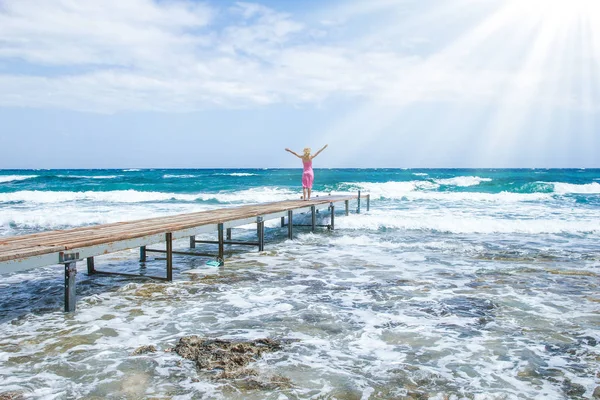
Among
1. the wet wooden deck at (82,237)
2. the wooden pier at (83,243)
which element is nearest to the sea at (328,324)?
the wooden pier at (83,243)

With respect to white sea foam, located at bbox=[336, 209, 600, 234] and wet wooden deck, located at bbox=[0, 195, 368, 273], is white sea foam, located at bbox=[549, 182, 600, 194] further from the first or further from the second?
wet wooden deck, located at bbox=[0, 195, 368, 273]

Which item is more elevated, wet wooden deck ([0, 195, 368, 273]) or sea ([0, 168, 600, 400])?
wet wooden deck ([0, 195, 368, 273])

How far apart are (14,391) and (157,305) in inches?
102

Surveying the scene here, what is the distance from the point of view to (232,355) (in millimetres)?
4426

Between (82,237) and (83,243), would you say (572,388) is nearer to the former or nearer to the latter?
(83,243)

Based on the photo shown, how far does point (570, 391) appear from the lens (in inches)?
151

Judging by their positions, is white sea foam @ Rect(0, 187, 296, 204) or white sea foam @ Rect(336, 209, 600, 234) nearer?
white sea foam @ Rect(336, 209, 600, 234)

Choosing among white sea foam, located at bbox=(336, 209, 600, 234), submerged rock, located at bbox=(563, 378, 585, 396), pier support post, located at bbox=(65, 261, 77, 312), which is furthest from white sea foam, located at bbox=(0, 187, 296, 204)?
submerged rock, located at bbox=(563, 378, 585, 396)

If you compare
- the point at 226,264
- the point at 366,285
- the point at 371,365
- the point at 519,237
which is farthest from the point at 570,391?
the point at 519,237

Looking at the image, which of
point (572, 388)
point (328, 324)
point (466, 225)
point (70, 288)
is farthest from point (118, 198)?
point (572, 388)

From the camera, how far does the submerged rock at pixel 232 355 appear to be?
396cm

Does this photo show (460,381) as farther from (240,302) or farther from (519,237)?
(519,237)

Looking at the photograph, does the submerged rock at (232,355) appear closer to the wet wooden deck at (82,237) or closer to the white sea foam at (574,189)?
the wet wooden deck at (82,237)

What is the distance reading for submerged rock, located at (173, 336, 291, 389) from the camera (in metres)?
3.96
